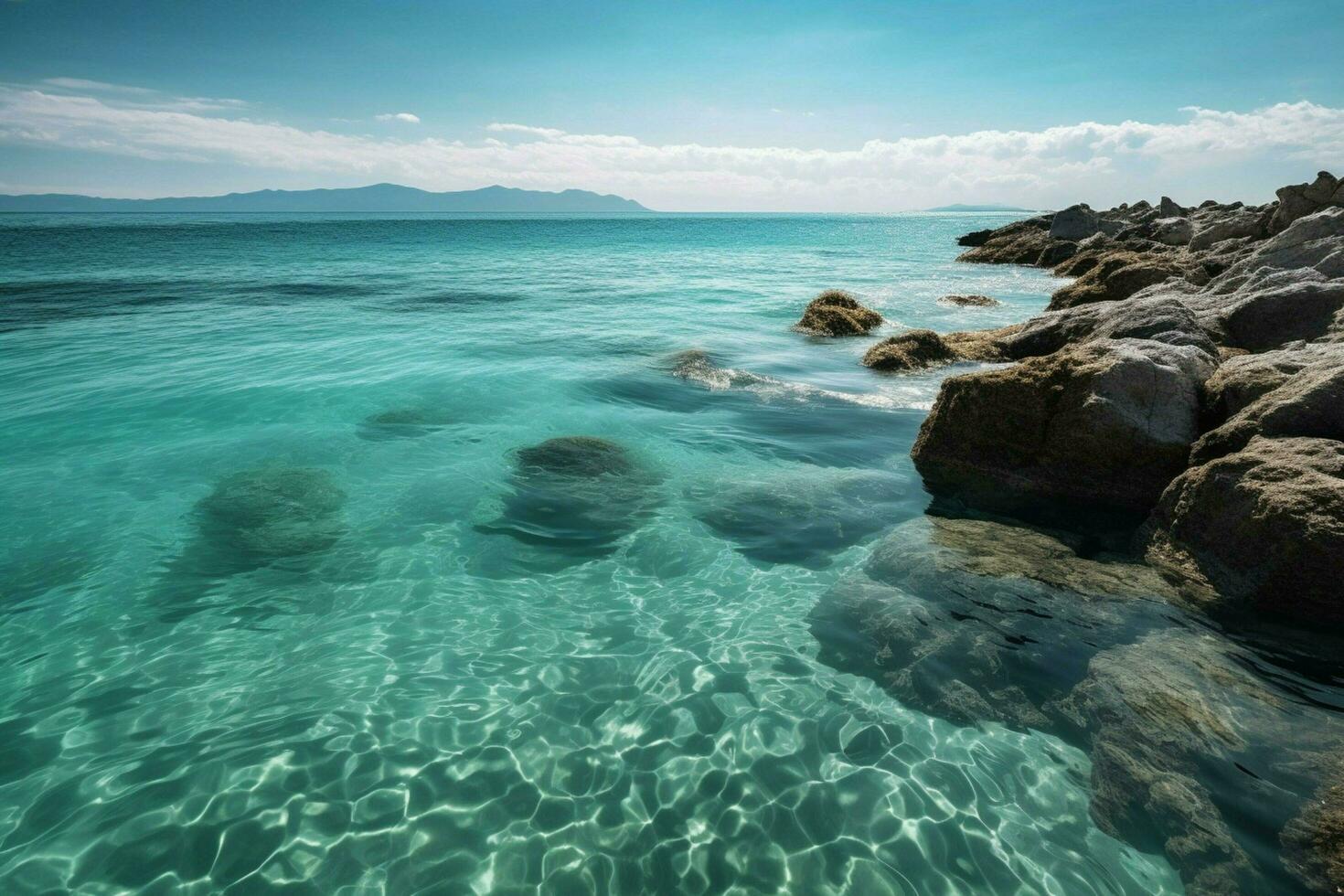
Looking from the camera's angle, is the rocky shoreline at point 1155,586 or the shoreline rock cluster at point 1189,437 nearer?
the rocky shoreline at point 1155,586

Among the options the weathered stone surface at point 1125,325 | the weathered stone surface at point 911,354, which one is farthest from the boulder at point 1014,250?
the weathered stone surface at point 1125,325

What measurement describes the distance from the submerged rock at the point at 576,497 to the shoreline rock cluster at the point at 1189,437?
12.2 feet

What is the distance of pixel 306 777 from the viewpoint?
422 centimetres

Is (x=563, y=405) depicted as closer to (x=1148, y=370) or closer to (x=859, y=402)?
(x=859, y=402)

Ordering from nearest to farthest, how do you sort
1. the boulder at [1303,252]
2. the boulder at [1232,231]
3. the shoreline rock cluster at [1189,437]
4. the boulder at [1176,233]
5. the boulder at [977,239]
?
1. the shoreline rock cluster at [1189,437]
2. the boulder at [1303,252]
3. the boulder at [1232,231]
4. the boulder at [1176,233]
5. the boulder at [977,239]

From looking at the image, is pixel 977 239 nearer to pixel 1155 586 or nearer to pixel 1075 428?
→ pixel 1075 428

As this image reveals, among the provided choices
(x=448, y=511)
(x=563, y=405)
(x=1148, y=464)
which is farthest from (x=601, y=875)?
(x=563, y=405)

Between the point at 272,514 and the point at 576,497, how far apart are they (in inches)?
140

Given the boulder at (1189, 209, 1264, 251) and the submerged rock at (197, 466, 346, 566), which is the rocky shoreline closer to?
the submerged rock at (197, 466, 346, 566)

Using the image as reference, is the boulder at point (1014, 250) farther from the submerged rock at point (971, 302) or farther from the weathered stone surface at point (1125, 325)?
the weathered stone surface at point (1125, 325)

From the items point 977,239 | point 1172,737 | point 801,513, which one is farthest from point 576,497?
point 977,239

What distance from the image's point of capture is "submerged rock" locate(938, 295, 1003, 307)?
2369cm

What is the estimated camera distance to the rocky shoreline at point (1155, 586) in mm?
3805

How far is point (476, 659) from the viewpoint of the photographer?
214 inches
